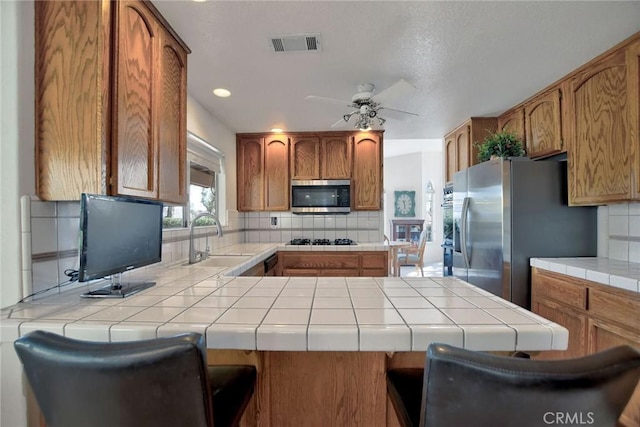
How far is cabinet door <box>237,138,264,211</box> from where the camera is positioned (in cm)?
362

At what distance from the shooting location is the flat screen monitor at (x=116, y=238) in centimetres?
101

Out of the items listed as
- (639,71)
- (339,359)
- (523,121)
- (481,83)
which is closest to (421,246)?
(523,121)

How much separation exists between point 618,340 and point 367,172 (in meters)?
2.54

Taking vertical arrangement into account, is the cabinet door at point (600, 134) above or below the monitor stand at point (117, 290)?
above

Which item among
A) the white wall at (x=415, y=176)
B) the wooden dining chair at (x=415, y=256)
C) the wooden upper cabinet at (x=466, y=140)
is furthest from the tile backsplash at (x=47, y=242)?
the white wall at (x=415, y=176)

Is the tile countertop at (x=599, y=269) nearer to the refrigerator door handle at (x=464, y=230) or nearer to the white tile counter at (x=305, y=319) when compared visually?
the refrigerator door handle at (x=464, y=230)

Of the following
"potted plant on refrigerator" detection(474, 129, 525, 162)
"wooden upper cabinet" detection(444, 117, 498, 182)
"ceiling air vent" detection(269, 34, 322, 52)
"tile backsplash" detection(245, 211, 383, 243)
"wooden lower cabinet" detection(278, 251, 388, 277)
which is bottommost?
"wooden lower cabinet" detection(278, 251, 388, 277)

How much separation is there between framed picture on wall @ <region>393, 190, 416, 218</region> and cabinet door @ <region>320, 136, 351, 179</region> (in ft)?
16.6

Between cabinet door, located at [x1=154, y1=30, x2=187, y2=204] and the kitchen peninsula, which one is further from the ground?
cabinet door, located at [x1=154, y1=30, x2=187, y2=204]

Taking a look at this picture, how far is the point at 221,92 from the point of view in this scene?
240cm

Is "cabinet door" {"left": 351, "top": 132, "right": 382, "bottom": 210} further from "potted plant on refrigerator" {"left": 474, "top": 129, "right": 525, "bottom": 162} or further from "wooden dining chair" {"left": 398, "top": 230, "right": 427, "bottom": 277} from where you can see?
"wooden dining chair" {"left": 398, "top": 230, "right": 427, "bottom": 277}

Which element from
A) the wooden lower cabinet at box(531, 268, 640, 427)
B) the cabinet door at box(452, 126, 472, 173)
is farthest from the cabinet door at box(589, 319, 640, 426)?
the cabinet door at box(452, 126, 472, 173)

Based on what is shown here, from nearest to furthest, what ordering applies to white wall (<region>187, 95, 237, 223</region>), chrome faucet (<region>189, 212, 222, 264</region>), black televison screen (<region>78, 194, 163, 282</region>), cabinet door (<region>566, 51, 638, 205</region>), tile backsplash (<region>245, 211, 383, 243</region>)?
black televison screen (<region>78, 194, 163, 282</region>), cabinet door (<region>566, 51, 638, 205</region>), chrome faucet (<region>189, 212, 222, 264</region>), white wall (<region>187, 95, 237, 223</region>), tile backsplash (<region>245, 211, 383, 243</region>)

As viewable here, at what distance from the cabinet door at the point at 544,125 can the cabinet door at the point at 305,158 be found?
215cm
